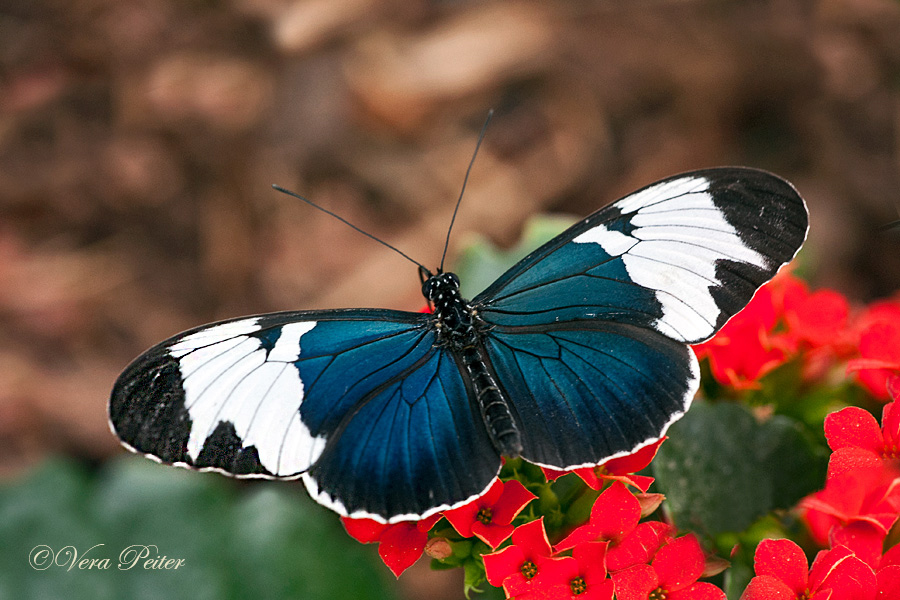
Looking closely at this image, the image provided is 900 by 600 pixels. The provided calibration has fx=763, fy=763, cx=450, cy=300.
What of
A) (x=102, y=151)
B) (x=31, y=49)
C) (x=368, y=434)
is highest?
(x=31, y=49)

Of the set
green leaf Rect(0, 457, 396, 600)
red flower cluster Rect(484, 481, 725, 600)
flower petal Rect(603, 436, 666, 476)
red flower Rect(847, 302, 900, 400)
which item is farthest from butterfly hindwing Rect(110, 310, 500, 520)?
green leaf Rect(0, 457, 396, 600)

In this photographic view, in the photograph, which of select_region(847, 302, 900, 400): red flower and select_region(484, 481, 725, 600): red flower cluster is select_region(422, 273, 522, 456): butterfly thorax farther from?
select_region(847, 302, 900, 400): red flower

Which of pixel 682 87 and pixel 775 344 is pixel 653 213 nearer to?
pixel 775 344

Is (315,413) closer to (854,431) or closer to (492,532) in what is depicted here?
(492,532)

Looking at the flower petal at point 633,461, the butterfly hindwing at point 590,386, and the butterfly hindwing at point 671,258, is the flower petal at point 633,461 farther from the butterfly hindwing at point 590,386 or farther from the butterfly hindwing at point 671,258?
the butterfly hindwing at point 671,258

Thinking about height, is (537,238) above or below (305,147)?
below

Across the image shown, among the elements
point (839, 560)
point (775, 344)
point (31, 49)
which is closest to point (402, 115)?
point (31, 49)
